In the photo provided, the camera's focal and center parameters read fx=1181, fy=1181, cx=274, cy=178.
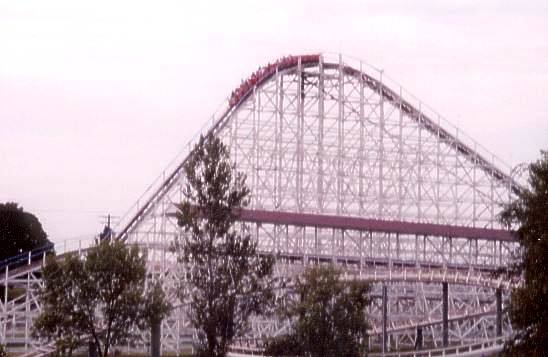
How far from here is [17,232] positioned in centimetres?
5419

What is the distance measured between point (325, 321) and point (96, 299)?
500cm

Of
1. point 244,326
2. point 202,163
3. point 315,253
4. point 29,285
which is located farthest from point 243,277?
point 315,253

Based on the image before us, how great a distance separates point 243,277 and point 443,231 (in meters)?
15.9

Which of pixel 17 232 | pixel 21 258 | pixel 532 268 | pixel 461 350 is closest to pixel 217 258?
pixel 532 268

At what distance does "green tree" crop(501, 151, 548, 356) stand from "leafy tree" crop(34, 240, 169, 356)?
8.61 meters

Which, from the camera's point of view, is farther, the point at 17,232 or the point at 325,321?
the point at 17,232

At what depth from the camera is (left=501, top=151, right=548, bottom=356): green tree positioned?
19188 mm

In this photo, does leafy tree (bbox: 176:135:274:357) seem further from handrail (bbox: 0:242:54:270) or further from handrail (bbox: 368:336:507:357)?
handrail (bbox: 0:242:54:270)

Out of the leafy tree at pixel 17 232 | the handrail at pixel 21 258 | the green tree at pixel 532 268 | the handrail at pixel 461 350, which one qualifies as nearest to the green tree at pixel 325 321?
the handrail at pixel 461 350

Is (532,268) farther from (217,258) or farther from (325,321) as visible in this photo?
(217,258)

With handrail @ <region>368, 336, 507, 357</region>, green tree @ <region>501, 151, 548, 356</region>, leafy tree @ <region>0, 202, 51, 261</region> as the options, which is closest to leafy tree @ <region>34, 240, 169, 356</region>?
handrail @ <region>368, 336, 507, 357</region>

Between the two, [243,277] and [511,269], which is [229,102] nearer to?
[243,277]

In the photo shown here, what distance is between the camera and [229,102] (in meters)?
38.7

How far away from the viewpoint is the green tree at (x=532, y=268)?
63.0ft
